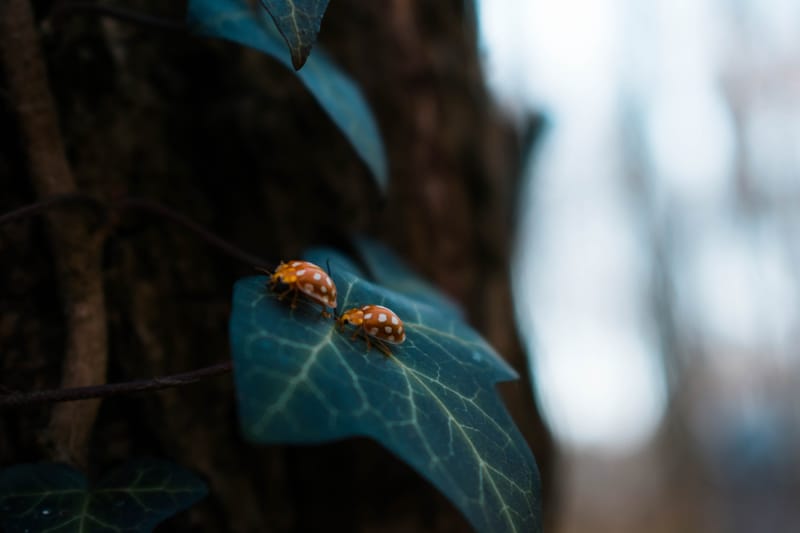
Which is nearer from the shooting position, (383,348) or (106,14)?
(383,348)

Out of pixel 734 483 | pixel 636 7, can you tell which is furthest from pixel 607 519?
pixel 636 7

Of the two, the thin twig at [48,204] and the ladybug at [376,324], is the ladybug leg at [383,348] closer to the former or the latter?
the ladybug at [376,324]

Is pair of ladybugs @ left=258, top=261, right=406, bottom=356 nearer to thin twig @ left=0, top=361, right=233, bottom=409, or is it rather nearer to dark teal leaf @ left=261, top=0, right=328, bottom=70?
thin twig @ left=0, top=361, right=233, bottom=409

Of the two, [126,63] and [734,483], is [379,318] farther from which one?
[734,483]

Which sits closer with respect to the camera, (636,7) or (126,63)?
(126,63)

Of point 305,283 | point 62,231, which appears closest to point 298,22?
point 305,283

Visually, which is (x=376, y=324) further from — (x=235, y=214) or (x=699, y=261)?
(x=699, y=261)
